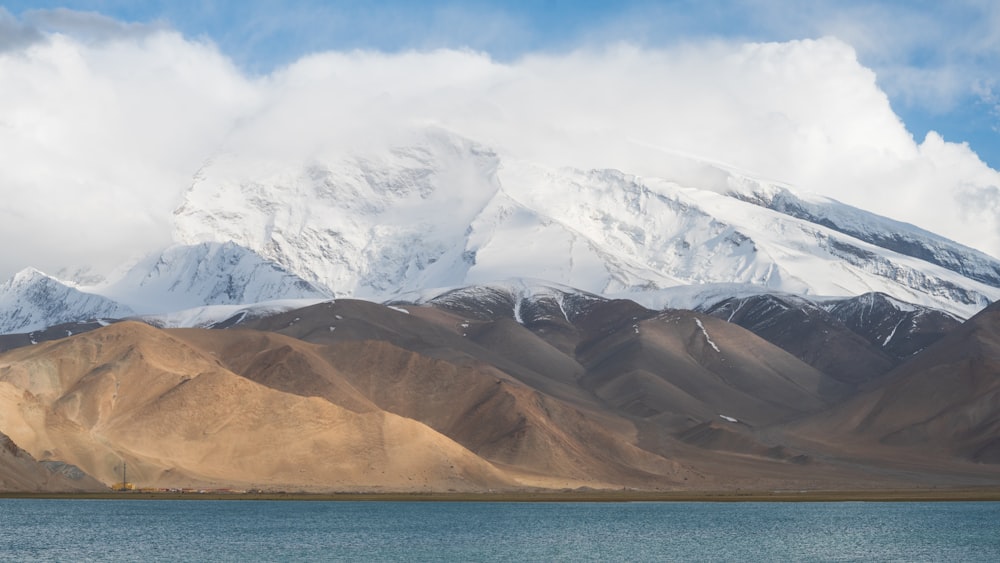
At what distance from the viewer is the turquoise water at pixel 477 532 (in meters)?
105

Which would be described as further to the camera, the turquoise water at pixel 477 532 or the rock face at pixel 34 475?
the rock face at pixel 34 475

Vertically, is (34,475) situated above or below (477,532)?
above

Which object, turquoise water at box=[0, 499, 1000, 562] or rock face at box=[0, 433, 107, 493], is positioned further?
rock face at box=[0, 433, 107, 493]

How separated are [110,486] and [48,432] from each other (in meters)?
10.2

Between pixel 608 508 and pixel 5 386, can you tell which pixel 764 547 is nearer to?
pixel 608 508

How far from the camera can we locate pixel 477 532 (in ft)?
421

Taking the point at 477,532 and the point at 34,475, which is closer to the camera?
the point at 477,532

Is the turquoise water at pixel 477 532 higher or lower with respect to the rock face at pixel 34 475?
lower

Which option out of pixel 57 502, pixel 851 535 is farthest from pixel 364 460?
pixel 851 535

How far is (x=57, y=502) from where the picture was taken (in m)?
156

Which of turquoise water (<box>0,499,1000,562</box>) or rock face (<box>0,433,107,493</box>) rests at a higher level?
rock face (<box>0,433,107,493</box>)

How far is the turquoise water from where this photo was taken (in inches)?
4149

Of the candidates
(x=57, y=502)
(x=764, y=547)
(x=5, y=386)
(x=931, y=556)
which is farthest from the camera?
(x=5, y=386)

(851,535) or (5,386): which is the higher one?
(5,386)
